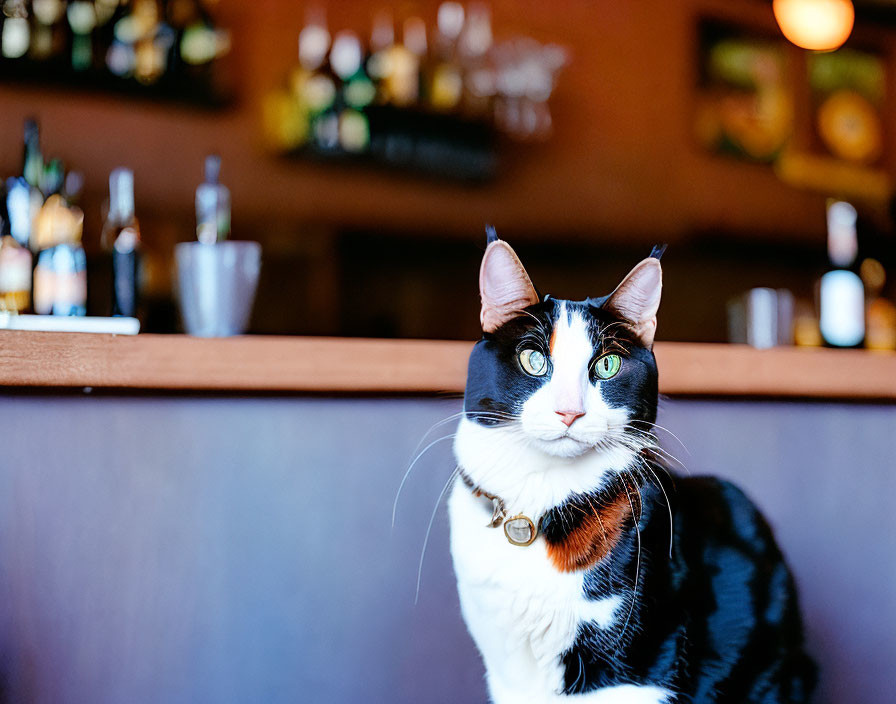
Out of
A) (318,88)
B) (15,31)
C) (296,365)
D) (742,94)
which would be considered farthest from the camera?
(742,94)

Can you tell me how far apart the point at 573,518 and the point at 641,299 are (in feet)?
0.67

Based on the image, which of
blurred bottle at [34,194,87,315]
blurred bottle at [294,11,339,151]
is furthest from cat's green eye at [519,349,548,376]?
blurred bottle at [294,11,339,151]

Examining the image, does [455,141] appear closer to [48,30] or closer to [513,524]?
[48,30]

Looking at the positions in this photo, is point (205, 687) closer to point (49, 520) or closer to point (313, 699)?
point (313, 699)

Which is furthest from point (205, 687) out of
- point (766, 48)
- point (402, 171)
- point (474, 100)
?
point (766, 48)

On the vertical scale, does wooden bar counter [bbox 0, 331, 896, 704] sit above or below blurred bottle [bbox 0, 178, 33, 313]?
below

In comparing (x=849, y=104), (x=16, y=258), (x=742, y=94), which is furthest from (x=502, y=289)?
(x=849, y=104)

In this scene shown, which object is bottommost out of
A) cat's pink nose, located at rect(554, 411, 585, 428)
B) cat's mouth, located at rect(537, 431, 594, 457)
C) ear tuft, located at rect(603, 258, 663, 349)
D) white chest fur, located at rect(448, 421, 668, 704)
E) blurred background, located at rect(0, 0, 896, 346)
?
white chest fur, located at rect(448, 421, 668, 704)

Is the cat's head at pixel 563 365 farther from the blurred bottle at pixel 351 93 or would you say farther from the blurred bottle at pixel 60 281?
the blurred bottle at pixel 351 93

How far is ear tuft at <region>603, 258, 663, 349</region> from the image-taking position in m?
0.64

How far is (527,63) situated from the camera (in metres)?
2.25

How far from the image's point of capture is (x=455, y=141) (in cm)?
211

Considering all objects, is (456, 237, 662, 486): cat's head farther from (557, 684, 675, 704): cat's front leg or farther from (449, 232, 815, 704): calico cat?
(557, 684, 675, 704): cat's front leg

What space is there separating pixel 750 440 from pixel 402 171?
138cm
